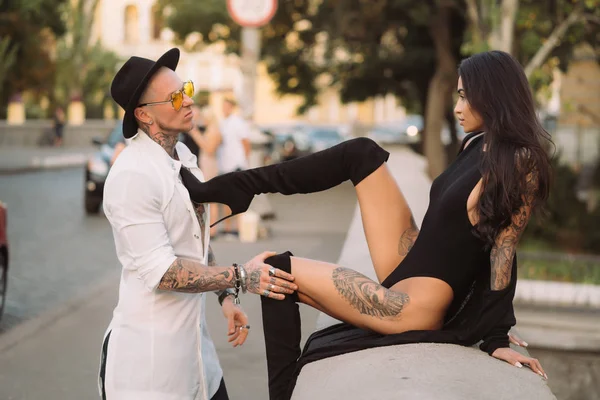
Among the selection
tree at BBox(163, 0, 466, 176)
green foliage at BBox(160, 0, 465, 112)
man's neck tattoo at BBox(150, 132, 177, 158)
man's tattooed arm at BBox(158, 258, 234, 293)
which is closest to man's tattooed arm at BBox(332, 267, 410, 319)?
man's tattooed arm at BBox(158, 258, 234, 293)

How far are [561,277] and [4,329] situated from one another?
5903 millimetres

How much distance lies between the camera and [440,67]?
2753 cm

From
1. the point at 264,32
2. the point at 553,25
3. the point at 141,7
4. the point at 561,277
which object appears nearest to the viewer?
the point at 561,277

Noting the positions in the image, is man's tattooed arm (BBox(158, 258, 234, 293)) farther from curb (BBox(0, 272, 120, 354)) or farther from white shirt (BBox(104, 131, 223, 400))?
curb (BBox(0, 272, 120, 354))

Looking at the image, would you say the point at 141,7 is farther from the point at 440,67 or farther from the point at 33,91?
the point at 440,67

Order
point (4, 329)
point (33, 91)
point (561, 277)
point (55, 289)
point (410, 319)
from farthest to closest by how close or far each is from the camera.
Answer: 1. point (33, 91)
2. point (561, 277)
3. point (55, 289)
4. point (4, 329)
5. point (410, 319)

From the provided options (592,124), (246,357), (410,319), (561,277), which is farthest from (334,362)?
(592,124)

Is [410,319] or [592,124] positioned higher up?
[410,319]

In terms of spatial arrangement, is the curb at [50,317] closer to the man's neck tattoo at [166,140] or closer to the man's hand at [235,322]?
the man's hand at [235,322]

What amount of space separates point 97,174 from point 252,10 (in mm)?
4748

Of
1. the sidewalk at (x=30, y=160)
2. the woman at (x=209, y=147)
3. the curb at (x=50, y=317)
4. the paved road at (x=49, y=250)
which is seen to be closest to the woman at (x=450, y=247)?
the curb at (x=50, y=317)

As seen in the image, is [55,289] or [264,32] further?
[264,32]

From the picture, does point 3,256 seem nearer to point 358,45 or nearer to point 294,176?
point 294,176

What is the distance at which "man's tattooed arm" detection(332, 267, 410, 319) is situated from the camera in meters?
4.13
